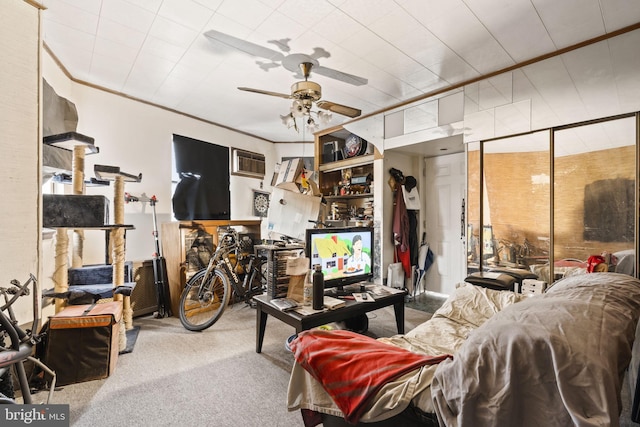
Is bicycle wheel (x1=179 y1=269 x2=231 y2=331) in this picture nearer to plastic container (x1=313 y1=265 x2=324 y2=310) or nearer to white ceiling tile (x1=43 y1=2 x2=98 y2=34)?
A: plastic container (x1=313 y1=265 x2=324 y2=310)

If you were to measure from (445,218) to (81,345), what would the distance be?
427 centimetres

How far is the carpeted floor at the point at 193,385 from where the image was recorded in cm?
172

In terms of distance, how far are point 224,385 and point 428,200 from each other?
368cm

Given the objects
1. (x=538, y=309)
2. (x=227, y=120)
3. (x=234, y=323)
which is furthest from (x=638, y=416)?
(x=227, y=120)

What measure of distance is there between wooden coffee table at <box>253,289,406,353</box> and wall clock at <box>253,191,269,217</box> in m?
3.12

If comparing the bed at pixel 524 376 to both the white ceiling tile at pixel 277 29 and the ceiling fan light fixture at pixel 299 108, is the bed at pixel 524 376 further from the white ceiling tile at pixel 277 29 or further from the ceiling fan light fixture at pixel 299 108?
the white ceiling tile at pixel 277 29

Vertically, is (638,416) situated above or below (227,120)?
below

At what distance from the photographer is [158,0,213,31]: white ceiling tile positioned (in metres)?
2.12

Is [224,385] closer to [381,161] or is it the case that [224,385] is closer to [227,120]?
[381,161]

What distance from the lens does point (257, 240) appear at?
4.32 meters

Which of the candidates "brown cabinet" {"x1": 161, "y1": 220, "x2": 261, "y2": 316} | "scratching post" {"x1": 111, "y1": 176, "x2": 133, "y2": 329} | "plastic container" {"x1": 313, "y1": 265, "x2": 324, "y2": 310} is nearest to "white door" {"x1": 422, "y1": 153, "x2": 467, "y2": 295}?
"plastic container" {"x1": 313, "y1": 265, "x2": 324, "y2": 310}

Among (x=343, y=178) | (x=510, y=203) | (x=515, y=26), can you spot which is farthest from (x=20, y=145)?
(x=510, y=203)

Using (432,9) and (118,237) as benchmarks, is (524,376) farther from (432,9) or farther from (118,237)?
(118,237)

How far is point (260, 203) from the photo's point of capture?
5.48m
